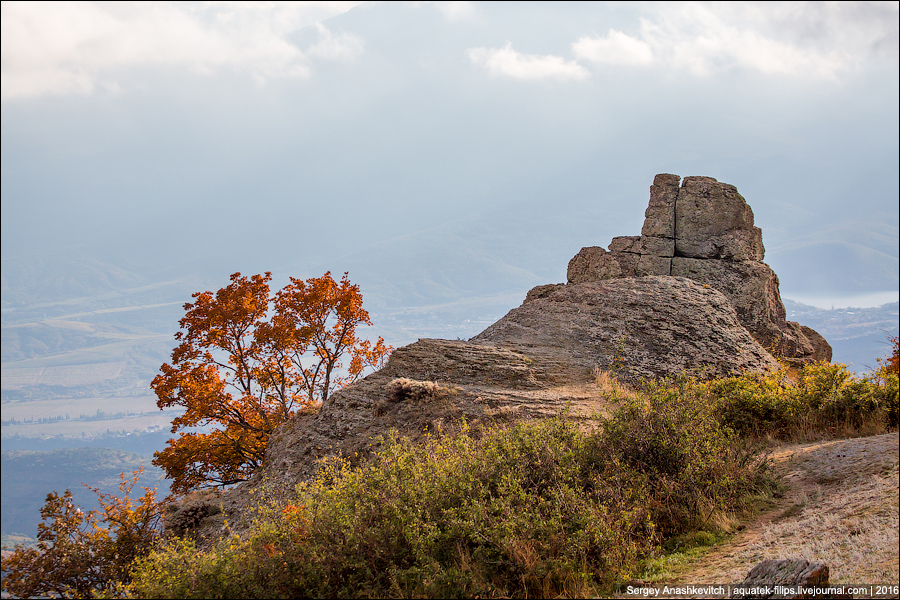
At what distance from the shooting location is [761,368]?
50.9ft

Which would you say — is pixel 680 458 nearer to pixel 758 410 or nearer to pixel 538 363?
pixel 758 410

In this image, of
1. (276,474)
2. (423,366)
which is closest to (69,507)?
(276,474)

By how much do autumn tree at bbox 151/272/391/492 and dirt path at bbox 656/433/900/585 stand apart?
13.9 metres

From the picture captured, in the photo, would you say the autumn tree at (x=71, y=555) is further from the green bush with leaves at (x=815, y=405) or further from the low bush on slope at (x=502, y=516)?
the green bush with leaves at (x=815, y=405)

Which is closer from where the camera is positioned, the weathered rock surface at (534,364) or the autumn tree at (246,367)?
the weathered rock surface at (534,364)

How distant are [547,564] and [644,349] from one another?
9831 mm

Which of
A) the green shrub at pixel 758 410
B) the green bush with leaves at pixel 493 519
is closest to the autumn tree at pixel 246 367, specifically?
the green bush with leaves at pixel 493 519

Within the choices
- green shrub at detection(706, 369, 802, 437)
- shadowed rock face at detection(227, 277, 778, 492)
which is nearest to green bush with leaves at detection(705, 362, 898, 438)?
green shrub at detection(706, 369, 802, 437)

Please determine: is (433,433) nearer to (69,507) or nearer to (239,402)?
(69,507)

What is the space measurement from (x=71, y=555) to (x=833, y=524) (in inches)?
481

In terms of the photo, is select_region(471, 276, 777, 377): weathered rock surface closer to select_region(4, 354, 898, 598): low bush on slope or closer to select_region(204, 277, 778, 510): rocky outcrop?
select_region(204, 277, 778, 510): rocky outcrop

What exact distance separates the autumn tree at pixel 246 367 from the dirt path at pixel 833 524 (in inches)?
547

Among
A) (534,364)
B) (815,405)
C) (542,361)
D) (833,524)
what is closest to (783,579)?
(833,524)

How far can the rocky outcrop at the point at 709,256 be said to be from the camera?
1934 centimetres
